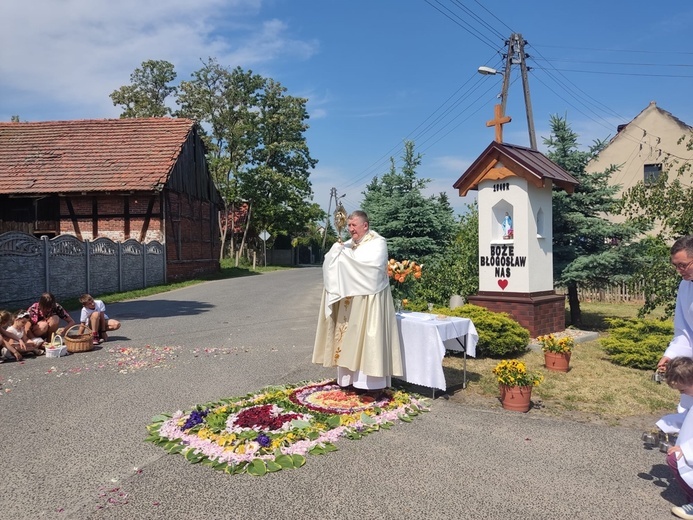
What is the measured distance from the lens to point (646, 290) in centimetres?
855

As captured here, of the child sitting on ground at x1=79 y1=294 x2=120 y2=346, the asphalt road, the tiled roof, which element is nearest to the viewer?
the asphalt road

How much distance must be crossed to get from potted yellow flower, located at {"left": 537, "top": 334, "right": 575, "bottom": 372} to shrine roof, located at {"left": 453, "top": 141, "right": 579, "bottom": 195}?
3.35 m

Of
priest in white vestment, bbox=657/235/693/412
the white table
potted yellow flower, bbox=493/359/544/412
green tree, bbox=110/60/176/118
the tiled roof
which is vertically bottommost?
potted yellow flower, bbox=493/359/544/412

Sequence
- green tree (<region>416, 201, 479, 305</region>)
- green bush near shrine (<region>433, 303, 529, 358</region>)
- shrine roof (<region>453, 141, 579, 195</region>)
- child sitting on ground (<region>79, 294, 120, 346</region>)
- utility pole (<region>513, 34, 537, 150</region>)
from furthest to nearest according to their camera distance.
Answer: utility pole (<region>513, 34, 537, 150</region>) < green tree (<region>416, 201, 479, 305</region>) < shrine roof (<region>453, 141, 579, 195</region>) < child sitting on ground (<region>79, 294, 120, 346</region>) < green bush near shrine (<region>433, 303, 529, 358</region>)

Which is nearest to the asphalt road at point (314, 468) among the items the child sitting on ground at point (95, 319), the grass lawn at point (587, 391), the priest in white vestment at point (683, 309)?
the grass lawn at point (587, 391)

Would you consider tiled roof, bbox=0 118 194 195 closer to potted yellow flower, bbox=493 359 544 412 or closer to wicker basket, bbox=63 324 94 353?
wicker basket, bbox=63 324 94 353

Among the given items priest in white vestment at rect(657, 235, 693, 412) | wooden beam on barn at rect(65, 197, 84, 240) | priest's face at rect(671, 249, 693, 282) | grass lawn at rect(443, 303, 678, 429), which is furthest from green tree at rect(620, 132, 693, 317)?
wooden beam on barn at rect(65, 197, 84, 240)

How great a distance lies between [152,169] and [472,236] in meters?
15.1

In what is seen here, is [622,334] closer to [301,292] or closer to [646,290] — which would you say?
[646,290]

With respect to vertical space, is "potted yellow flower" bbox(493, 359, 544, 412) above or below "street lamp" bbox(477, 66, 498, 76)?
below

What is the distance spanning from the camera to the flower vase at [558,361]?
307 inches

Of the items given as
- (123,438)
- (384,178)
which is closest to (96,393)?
(123,438)

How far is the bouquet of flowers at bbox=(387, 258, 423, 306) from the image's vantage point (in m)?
6.78

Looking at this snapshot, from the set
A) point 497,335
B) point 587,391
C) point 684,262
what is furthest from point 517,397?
point 497,335
